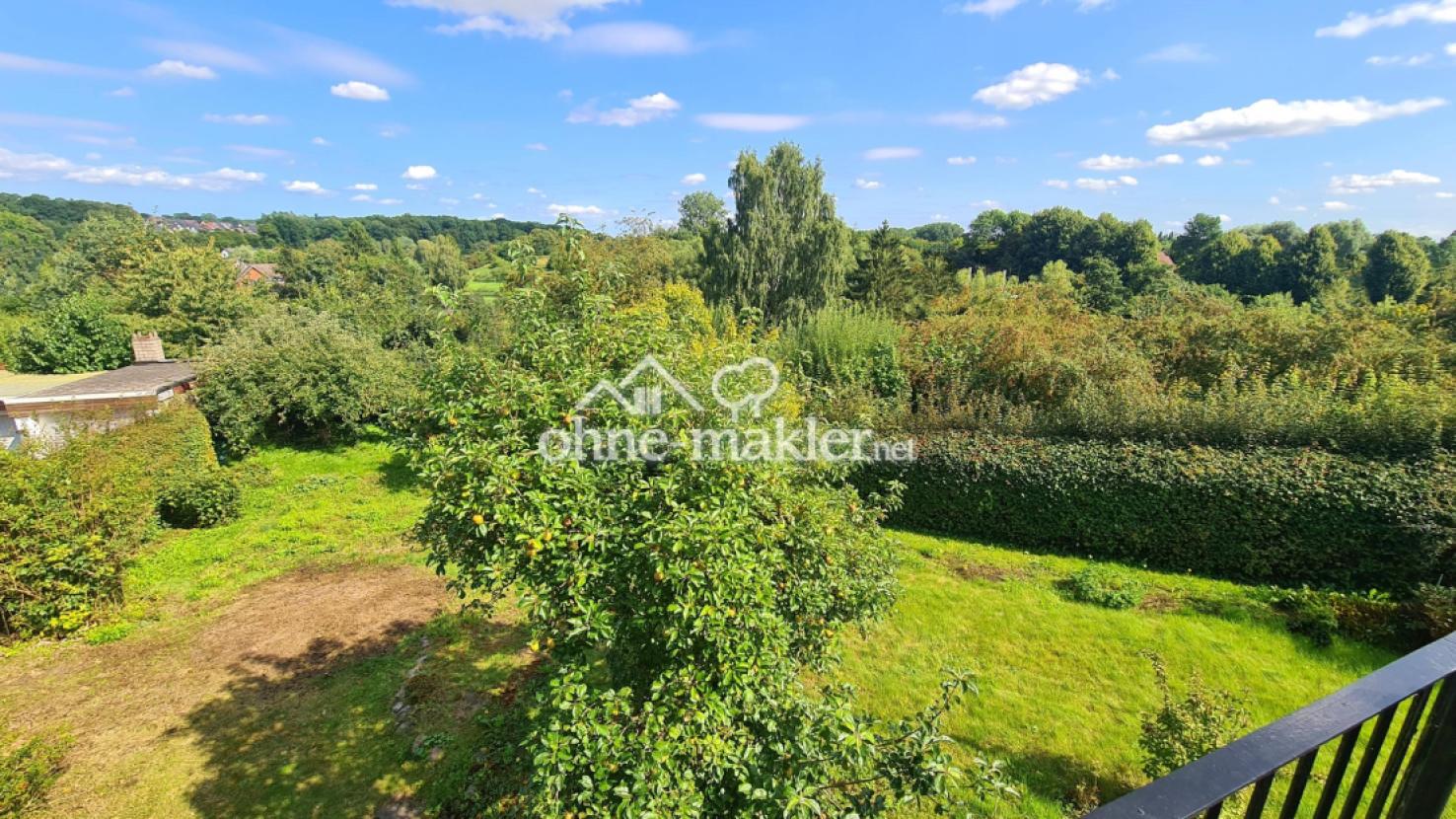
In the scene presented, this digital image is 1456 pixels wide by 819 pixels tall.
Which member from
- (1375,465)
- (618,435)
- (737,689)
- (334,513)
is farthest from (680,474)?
(334,513)

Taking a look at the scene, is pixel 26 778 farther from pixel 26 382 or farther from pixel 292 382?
pixel 26 382

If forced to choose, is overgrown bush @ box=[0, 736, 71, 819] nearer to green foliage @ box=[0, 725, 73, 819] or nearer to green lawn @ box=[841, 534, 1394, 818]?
green foliage @ box=[0, 725, 73, 819]

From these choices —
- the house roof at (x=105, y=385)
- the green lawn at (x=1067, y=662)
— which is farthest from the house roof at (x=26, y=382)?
the green lawn at (x=1067, y=662)

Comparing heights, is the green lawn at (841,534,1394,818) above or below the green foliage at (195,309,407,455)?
below

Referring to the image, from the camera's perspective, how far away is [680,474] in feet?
8.98

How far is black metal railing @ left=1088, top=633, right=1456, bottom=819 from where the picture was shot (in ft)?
3.15

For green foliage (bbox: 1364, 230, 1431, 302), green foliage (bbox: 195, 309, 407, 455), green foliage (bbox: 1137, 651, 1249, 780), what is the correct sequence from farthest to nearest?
green foliage (bbox: 1364, 230, 1431, 302), green foliage (bbox: 195, 309, 407, 455), green foliage (bbox: 1137, 651, 1249, 780)

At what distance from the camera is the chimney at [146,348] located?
15.2 metres

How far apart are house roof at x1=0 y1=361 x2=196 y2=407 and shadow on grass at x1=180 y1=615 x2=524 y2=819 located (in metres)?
9.45

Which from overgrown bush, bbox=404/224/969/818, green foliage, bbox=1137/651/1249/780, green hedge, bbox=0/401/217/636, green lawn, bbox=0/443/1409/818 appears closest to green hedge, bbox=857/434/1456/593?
green lawn, bbox=0/443/1409/818

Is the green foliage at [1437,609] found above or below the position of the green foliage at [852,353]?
below

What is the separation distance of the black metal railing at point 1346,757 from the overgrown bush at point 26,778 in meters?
6.28

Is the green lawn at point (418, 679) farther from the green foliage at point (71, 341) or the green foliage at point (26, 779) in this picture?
the green foliage at point (71, 341)

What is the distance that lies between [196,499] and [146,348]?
9.50 m
